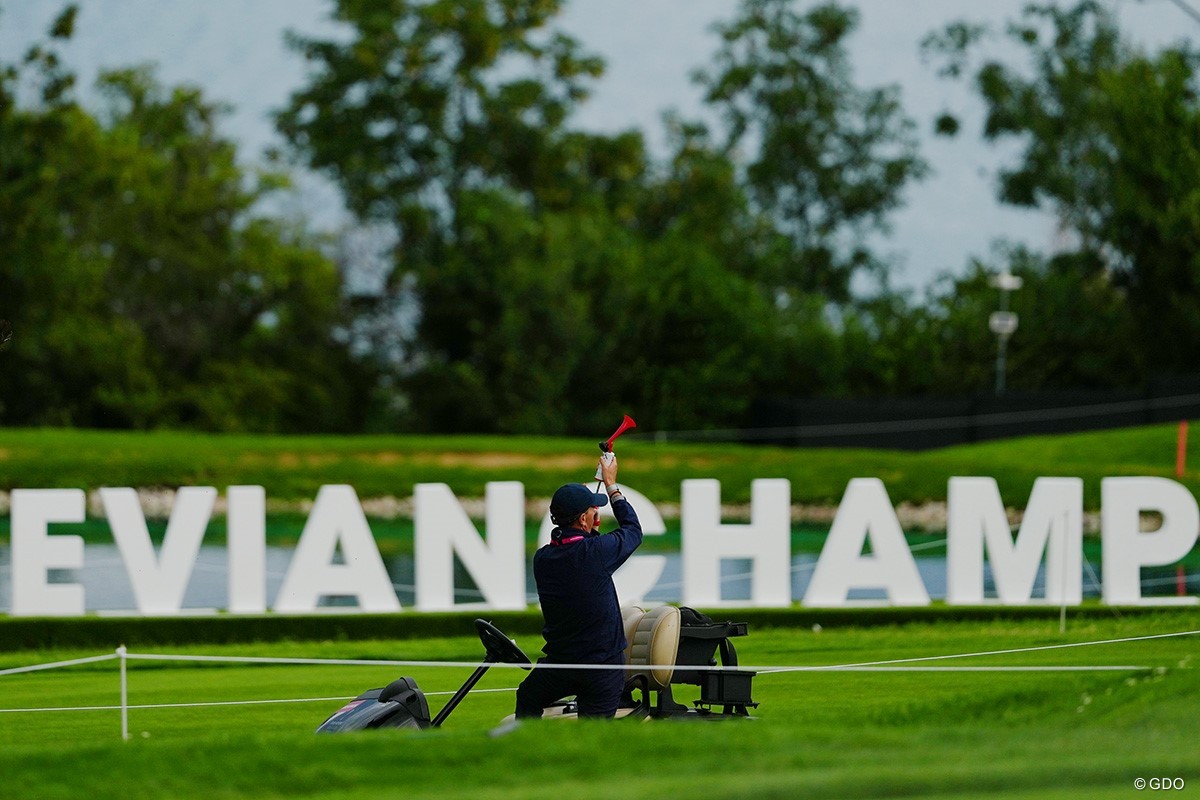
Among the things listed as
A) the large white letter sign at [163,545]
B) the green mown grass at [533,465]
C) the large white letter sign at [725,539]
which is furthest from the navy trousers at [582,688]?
the green mown grass at [533,465]

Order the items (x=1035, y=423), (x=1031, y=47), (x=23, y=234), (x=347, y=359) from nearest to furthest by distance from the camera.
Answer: (x=1035, y=423)
(x=23, y=234)
(x=347, y=359)
(x=1031, y=47)

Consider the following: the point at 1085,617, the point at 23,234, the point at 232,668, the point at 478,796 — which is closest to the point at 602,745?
the point at 478,796

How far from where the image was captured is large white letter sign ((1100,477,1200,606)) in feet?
53.6

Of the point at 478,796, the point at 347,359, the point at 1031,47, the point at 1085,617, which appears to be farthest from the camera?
the point at 1031,47

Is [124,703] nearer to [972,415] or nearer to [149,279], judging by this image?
[972,415]

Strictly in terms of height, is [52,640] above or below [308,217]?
below

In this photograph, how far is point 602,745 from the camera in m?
7.70

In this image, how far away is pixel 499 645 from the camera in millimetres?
8164

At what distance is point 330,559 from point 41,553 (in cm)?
277

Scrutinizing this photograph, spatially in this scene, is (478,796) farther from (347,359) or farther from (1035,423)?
(347,359)

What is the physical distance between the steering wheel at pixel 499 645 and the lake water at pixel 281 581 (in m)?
11.3

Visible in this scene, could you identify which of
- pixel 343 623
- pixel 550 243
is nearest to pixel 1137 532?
pixel 343 623

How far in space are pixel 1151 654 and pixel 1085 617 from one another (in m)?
6.06

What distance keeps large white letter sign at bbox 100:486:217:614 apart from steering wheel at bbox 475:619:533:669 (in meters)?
8.10
